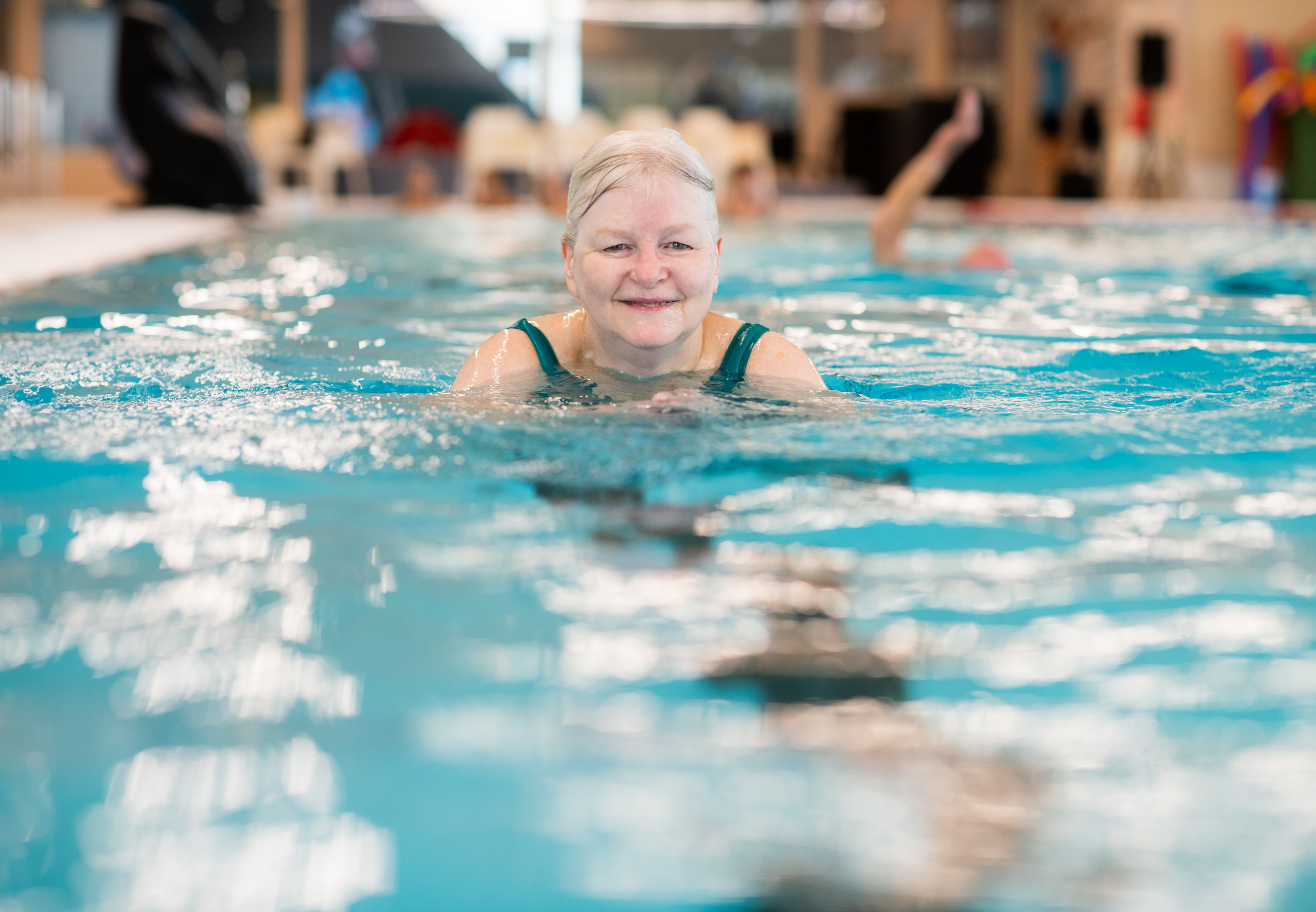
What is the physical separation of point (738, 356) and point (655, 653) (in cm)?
143

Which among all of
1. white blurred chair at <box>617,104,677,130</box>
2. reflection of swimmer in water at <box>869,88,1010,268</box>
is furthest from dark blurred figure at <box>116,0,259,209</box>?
reflection of swimmer in water at <box>869,88,1010,268</box>

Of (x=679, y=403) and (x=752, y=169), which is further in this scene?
(x=752, y=169)

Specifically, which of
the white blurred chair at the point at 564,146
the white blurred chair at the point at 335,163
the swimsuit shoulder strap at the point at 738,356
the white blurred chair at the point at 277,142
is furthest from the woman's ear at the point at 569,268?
the white blurred chair at the point at 277,142

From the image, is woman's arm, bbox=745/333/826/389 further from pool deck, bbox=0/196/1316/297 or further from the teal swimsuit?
pool deck, bbox=0/196/1316/297

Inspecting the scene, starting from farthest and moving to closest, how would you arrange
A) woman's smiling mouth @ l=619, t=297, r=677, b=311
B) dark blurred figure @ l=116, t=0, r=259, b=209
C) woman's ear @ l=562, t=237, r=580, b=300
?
dark blurred figure @ l=116, t=0, r=259, b=209 → woman's ear @ l=562, t=237, r=580, b=300 → woman's smiling mouth @ l=619, t=297, r=677, b=311

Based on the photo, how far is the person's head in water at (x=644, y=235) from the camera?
2.44 m

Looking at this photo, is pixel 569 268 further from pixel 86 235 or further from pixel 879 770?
pixel 86 235

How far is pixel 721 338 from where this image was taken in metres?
2.89

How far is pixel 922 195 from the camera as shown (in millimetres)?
6391

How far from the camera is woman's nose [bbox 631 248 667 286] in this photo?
2.44 metres

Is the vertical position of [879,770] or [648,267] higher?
[648,267]

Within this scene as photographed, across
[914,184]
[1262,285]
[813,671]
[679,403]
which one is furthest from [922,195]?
[813,671]

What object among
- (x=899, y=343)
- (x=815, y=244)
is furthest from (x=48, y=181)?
(x=899, y=343)

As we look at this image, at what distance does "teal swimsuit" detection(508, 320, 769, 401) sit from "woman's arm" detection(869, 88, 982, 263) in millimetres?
2788
